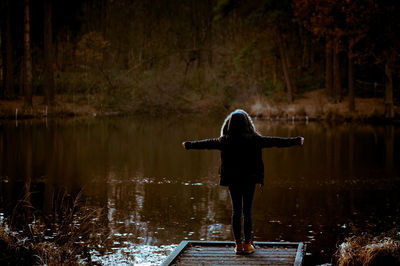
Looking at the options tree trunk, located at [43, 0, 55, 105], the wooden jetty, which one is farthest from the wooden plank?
tree trunk, located at [43, 0, 55, 105]

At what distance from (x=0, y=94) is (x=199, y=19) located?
32.7 m

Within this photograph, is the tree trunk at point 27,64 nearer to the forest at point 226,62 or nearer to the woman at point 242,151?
the forest at point 226,62

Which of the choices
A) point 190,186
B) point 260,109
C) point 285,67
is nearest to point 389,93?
point 260,109

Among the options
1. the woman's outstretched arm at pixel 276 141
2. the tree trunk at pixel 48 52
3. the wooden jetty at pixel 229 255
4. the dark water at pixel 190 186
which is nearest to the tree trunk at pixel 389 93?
the dark water at pixel 190 186

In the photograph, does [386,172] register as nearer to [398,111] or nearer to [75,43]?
[398,111]

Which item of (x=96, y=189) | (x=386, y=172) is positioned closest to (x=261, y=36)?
(x=386, y=172)

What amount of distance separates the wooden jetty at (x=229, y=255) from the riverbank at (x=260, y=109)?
32578mm

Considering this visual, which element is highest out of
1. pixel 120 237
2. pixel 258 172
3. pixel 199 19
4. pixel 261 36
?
pixel 199 19

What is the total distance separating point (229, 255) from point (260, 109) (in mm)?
38161

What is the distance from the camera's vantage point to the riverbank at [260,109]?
42.0 metres

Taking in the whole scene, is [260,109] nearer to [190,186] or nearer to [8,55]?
[8,55]

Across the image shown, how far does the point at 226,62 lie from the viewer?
186 feet

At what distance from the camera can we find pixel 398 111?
3997 cm

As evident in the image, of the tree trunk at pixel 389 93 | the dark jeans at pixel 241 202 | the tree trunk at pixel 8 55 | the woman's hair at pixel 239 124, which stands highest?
the tree trunk at pixel 8 55
